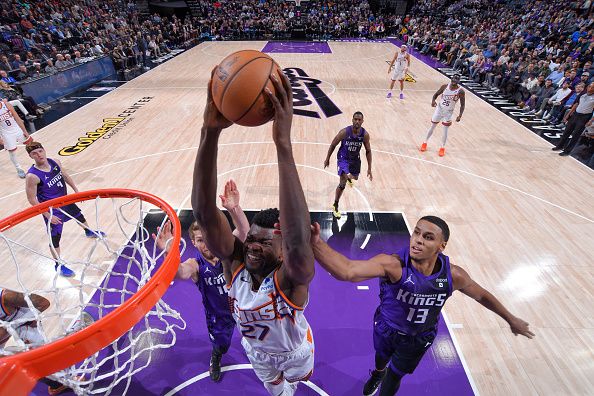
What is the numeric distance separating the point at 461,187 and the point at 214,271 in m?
5.54

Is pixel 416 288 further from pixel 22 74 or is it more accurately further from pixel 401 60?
pixel 22 74

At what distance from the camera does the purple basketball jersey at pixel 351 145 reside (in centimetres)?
525

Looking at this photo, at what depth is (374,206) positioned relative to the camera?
6.06 meters

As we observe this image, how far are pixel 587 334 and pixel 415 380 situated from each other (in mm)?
2185

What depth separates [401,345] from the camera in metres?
2.72

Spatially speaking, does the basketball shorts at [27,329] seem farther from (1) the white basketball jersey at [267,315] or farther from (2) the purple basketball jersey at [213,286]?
(1) the white basketball jersey at [267,315]

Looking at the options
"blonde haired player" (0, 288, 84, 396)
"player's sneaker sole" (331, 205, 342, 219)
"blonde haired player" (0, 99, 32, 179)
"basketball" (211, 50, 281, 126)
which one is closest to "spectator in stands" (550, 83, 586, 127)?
"player's sneaker sole" (331, 205, 342, 219)

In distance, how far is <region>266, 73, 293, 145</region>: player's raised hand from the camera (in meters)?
1.28

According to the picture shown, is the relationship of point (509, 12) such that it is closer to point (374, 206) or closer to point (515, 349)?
point (374, 206)

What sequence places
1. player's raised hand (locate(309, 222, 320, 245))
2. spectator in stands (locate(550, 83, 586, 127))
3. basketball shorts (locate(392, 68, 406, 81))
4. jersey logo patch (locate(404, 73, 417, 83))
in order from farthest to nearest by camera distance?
jersey logo patch (locate(404, 73, 417, 83)) → basketball shorts (locate(392, 68, 406, 81)) → spectator in stands (locate(550, 83, 586, 127)) → player's raised hand (locate(309, 222, 320, 245))

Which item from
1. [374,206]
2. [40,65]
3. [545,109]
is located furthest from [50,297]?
[545,109]

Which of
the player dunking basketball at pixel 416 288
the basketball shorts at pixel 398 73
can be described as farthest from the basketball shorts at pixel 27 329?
the basketball shorts at pixel 398 73

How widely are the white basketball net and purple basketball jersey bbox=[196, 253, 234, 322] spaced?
375 millimetres

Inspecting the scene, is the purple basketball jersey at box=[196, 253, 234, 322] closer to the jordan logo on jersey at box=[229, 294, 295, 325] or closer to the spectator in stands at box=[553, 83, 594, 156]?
the jordan logo on jersey at box=[229, 294, 295, 325]
